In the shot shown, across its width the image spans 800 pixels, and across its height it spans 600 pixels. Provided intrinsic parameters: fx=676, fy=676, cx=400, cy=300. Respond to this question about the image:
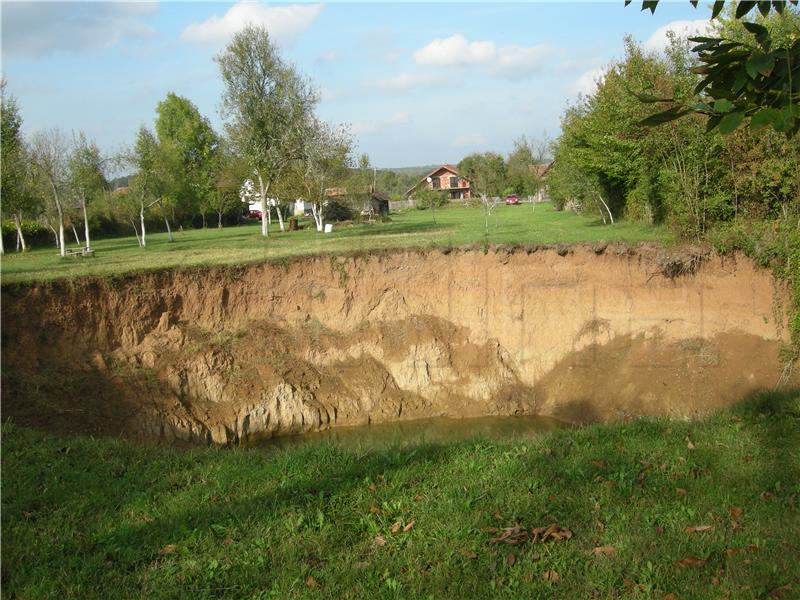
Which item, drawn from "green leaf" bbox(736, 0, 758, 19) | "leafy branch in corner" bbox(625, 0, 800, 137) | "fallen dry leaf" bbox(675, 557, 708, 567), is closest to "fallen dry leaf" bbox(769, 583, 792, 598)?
"fallen dry leaf" bbox(675, 557, 708, 567)

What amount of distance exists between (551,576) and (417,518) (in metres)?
1.37

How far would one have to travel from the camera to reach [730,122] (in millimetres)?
3285

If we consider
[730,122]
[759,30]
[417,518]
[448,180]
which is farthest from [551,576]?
[448,180]

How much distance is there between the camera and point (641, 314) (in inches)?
656

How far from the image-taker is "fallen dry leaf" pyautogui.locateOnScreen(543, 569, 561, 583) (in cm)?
466

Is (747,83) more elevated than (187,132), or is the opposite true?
(187,132)

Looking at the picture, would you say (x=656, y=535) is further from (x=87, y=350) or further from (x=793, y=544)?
(x=87, y=350)

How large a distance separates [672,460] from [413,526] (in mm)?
2921


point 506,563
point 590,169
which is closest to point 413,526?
point 506,563

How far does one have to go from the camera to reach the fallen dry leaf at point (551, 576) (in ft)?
15.3

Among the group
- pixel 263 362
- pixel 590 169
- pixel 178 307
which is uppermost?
pixel 590 169

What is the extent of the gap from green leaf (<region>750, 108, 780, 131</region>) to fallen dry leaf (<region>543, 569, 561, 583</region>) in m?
3.16

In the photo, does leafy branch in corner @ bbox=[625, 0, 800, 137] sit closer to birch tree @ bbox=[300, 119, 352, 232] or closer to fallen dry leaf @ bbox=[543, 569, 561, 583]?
fallen dry leaf @ bbox=[543, 569, 561, 583]

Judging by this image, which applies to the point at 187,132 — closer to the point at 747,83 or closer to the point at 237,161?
the point at 237,161
